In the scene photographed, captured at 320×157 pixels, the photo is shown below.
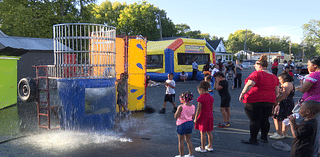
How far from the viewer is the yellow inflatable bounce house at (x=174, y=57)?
20016mm

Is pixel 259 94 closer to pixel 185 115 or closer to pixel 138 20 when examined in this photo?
pixel 185 115

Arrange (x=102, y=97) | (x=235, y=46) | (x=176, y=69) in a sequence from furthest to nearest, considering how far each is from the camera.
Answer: (x=235, y=46) < (x=176, y=69) < (x=102, y=97)

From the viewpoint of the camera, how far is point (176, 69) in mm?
20453

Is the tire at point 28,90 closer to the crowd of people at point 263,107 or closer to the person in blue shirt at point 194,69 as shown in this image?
the crowd of people at point 263,107

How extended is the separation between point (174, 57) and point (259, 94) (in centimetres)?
1534

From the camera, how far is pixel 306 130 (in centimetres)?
316

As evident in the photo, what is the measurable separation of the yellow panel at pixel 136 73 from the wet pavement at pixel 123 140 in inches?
48.4

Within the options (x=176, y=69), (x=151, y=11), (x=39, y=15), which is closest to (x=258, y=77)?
(x=176, y=69)

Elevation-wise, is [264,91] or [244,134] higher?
[264,91]

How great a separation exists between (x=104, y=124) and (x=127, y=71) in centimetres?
282

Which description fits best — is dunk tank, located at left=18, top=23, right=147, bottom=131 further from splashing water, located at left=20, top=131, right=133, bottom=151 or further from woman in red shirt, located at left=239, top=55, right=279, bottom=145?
woman in red shirt, located at left=239, top=55, right=279, bottom=145

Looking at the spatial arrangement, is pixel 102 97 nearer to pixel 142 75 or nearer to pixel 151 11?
pixel 142 75

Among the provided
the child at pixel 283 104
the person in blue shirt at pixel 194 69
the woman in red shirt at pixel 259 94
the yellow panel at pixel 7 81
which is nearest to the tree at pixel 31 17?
the person in blue shirt at pixel 194 69

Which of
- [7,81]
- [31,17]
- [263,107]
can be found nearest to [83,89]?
[263,107]
